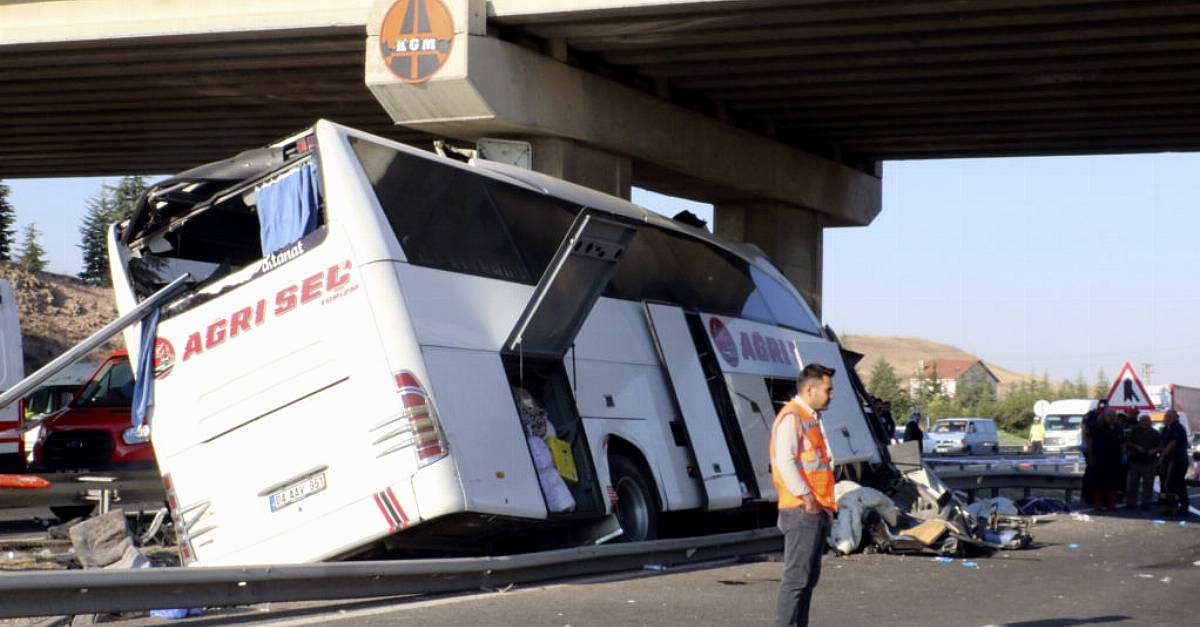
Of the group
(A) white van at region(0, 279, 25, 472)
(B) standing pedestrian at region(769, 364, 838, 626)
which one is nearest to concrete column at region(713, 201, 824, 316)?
(A) white van at region(0, 279, 25, 472)

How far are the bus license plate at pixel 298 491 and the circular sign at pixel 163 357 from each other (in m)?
1.35

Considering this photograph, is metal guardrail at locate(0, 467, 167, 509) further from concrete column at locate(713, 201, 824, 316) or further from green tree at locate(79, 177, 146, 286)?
green tree at locate(79, 177, 146, 286)

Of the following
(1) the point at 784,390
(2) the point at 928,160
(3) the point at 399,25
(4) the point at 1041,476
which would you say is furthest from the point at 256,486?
(2) the point at 928,160

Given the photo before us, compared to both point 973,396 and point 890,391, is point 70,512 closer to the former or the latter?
point 890,391

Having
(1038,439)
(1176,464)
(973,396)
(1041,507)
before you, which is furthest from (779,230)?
(973,396)

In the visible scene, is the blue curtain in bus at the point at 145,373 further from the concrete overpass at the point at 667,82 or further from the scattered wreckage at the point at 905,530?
→ the concrete overpass at the point at 667,82

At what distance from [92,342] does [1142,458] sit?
18.9 meters

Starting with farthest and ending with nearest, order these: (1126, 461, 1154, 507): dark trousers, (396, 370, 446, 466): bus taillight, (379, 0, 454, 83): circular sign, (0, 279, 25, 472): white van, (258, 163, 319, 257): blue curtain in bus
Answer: (1126, 461, 1154, 507): dark trousers, (0, 279, 25, 472): white van, (379, 0, 454, 83): circular sign, (258, 163, 319, 257): blue curtain in bus, (396, 370, 446, 466): bus taillight

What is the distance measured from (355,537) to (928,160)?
72.8 ft

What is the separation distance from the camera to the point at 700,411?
15828 mm

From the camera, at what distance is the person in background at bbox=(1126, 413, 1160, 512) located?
2544 centimetres

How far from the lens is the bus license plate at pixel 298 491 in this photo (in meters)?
11.5

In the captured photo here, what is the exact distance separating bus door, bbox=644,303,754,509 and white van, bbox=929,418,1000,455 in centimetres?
4899

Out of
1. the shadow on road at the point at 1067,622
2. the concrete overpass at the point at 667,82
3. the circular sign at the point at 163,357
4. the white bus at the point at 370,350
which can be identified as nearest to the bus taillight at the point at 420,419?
the white bus at the point at 370,350
